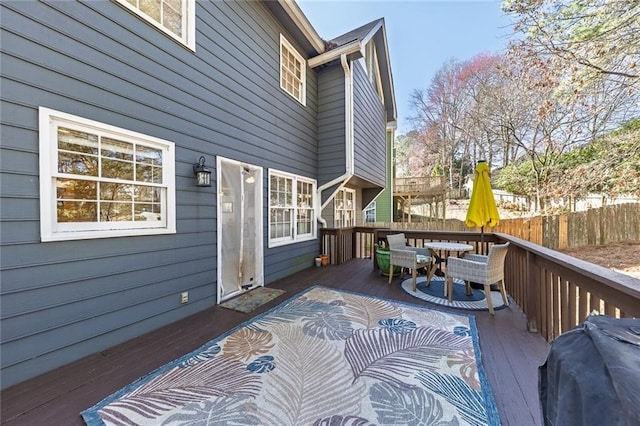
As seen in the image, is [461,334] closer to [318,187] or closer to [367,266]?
[367,266]

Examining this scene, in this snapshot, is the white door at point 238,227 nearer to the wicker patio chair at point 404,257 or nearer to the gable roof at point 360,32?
the wicker patio chair at point 404,257

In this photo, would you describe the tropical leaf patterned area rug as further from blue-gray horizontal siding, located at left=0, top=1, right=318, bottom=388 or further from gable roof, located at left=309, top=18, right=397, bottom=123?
gable roof, located at left=309, top=18, right=397, bottom=123

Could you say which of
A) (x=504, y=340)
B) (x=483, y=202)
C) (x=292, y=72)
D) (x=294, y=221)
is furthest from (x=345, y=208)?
(x=504, y=340)

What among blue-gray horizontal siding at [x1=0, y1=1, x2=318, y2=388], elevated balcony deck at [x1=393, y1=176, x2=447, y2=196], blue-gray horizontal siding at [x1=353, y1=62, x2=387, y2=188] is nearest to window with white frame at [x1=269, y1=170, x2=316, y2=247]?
blue-gray horizontal siding at [x1=0, y1=1, x2=318, y2=388]

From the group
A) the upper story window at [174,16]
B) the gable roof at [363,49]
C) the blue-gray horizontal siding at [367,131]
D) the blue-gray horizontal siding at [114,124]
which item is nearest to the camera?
the blue-gray horizontal siding at [114,124]

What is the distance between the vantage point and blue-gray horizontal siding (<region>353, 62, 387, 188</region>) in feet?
21.2

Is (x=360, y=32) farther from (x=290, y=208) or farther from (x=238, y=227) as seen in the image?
(x=238, y=227)

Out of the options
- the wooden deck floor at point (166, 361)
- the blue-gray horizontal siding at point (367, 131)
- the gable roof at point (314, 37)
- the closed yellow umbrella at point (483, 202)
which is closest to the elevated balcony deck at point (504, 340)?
the wooden deck floor at point (166, 361)

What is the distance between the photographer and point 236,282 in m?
4.21

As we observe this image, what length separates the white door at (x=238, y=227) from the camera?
395cm

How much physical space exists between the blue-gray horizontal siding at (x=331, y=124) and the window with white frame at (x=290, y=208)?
0.60 metres

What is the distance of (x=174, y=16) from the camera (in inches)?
131

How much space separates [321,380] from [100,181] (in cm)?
287

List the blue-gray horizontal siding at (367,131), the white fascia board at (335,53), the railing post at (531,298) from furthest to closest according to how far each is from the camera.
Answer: the blue-gray horizontal siding at (367,131) → the white fascia board at (335,53) → the railing post at (531,298)
